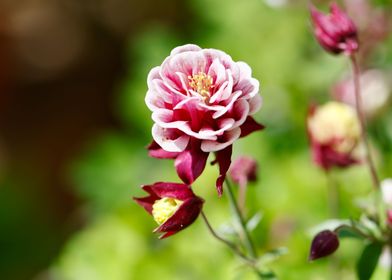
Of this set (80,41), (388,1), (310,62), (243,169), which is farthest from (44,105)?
(243,169)

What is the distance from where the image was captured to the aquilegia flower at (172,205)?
0.97 m

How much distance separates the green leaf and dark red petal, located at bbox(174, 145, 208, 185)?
0.98 ft

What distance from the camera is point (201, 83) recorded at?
1.00 meters

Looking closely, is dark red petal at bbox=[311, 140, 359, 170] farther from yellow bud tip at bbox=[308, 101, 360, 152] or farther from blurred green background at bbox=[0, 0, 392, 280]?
blurred green background at bbox=[0, 0, 392, 280]

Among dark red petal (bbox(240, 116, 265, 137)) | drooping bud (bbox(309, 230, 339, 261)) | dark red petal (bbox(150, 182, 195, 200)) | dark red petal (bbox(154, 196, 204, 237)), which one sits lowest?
drooping bud (bbox(309, 230, 339, 261))

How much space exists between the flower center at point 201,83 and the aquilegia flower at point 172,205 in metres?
0.13

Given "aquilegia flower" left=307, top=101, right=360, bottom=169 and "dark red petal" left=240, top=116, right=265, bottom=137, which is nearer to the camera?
"dark red petal" left=240, top=116, right=265, bottom=137

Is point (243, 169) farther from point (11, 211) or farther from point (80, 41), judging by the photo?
point (80, 41)

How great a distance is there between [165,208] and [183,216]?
0.04m

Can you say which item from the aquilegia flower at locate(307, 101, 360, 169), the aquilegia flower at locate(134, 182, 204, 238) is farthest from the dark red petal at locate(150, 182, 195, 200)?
the aquilegia flower at locate(307, 101, 360, 169)

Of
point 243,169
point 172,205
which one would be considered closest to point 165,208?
point 172,205

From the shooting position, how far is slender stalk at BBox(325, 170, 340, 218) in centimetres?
145

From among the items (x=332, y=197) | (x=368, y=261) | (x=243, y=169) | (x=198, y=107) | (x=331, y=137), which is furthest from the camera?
(x=332, y=197)

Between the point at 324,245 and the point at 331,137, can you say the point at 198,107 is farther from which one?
the point at 331,137
